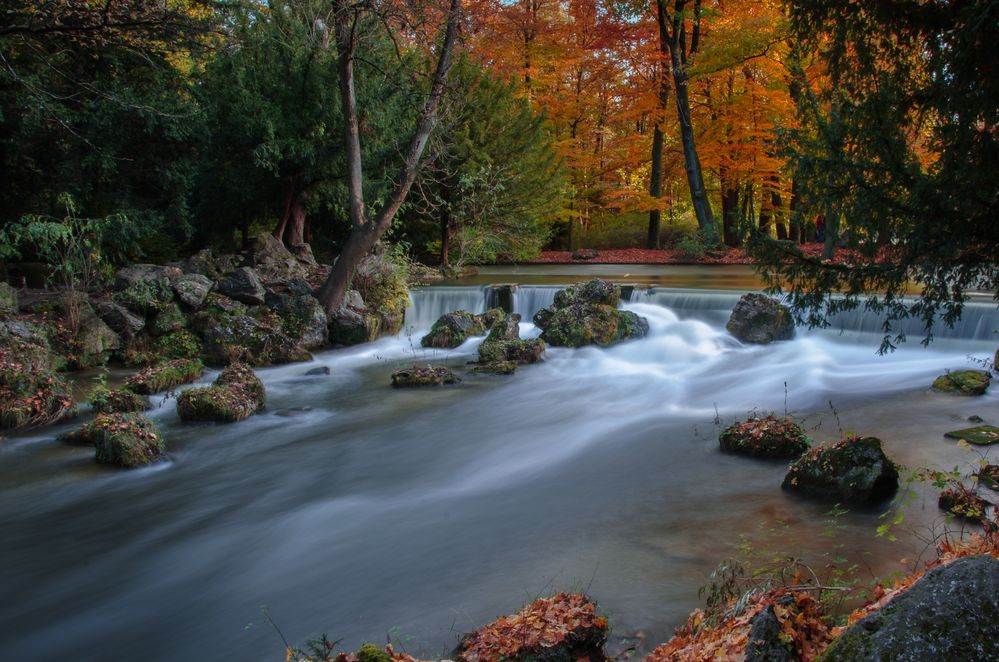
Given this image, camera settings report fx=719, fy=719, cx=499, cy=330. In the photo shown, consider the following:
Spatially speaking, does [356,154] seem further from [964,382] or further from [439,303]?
[964,382]

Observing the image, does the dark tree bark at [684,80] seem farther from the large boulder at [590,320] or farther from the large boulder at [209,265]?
the large boulder at [209,265]

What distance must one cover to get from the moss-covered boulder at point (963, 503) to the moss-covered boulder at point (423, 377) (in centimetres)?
698

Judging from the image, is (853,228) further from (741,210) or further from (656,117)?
(656,117)

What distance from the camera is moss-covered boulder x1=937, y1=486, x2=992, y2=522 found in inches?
206

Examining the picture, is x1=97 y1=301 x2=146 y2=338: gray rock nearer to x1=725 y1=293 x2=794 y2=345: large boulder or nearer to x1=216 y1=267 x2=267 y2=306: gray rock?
x1=216 y1=267 x2=267 y2=306: gray rock

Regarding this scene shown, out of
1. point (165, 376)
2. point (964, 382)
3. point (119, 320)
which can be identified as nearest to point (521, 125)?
point (119, 320)

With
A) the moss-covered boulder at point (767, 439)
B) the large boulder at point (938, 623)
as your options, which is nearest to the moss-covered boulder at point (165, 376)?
the moss-covered boulder at point (767, 439)

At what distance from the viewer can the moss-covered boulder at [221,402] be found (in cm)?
918

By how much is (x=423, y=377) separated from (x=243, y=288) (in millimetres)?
4570

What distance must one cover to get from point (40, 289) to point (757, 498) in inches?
519

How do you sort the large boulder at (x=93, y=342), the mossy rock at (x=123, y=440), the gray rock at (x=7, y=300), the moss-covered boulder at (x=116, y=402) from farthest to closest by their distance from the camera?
the large boulder at (x=93, y=342)
the gray rock at (x=7, y=300)
the moss-covered boulder at (x=116, y=402)
the mossy rock at (x=123, y=440)

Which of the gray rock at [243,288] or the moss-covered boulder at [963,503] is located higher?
the gray rock at [243,288]

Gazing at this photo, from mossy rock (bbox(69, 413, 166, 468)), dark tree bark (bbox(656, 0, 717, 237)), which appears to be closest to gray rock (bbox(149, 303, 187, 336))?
mossy rock (bbox(69, 413, 166, 468))

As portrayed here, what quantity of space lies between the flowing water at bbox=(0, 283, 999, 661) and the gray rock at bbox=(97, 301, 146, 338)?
181 centimetres
